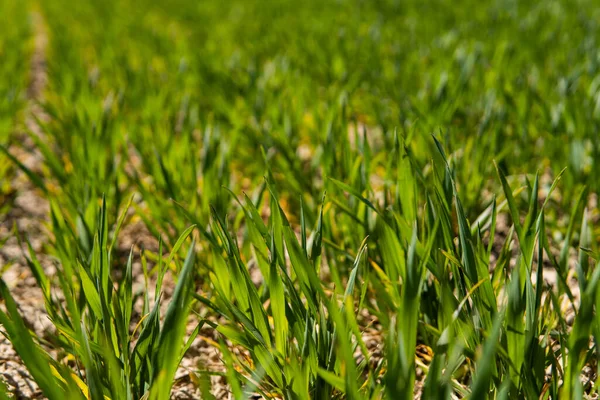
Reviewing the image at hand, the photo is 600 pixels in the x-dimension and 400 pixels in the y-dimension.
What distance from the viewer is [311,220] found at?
4.43 ft

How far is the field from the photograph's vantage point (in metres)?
0.85

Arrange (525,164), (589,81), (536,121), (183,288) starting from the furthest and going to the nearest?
(589,81) < (536,121) < (525,164) < (183,288)

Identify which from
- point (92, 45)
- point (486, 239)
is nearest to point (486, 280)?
point (486, 239)

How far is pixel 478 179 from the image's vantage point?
149 centimetres

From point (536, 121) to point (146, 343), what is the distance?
1.52m

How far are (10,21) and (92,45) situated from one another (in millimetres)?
1349

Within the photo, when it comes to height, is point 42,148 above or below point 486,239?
above

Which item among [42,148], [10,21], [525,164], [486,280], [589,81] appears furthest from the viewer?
[10,21]

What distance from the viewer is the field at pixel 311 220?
0.85m

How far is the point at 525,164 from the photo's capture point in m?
1.74

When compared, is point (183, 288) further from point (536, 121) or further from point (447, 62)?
point (447, 62)

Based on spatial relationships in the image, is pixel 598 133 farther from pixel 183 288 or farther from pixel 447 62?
pixel 183 288

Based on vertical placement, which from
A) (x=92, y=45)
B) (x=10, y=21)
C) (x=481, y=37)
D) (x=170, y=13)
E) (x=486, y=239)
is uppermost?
(x=170, y=13)

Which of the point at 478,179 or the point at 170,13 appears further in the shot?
the point at 170,13
